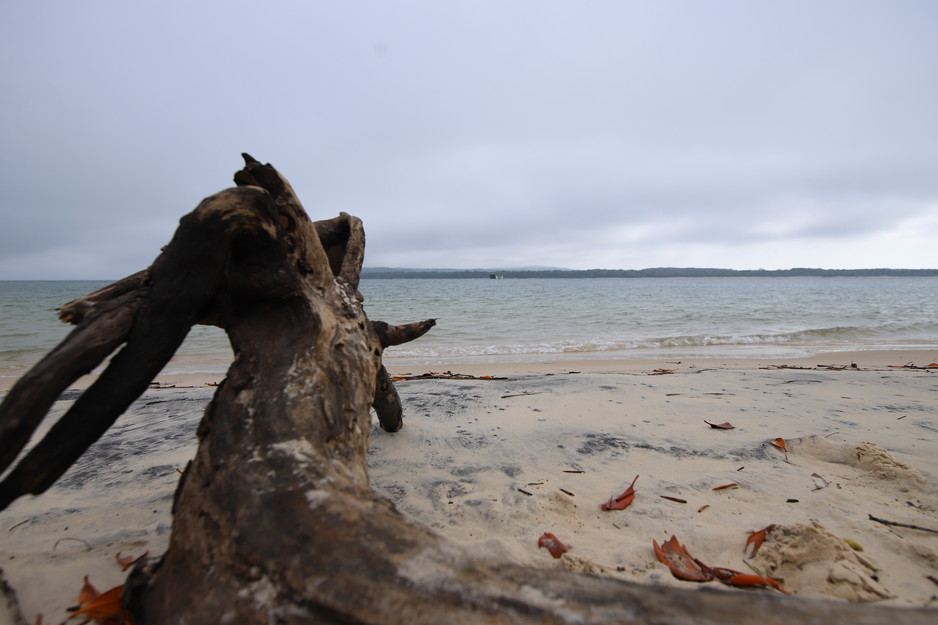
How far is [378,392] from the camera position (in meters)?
3.30

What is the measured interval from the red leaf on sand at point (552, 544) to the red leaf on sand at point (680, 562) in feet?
1.30

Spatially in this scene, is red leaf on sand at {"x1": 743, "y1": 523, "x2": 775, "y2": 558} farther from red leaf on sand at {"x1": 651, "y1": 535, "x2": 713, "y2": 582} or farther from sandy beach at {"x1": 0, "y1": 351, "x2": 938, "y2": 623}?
red leaf on sand at {"x1": 651, "y1": 535, "x2": 713, "y2": 582}

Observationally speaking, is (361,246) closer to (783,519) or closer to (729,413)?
(783,519)

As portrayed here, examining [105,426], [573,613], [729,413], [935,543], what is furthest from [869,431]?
[105,426]

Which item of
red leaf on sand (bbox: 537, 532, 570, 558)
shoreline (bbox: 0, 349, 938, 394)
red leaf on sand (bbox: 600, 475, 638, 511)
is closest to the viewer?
red leaf on sand (bbox: 537, 532, 570, 558)

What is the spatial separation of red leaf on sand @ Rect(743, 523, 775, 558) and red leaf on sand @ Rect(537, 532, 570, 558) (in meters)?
0.78

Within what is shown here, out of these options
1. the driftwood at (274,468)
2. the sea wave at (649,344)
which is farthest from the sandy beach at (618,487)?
the sea wave at (649,344)

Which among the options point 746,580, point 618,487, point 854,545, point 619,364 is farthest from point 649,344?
point 746,580

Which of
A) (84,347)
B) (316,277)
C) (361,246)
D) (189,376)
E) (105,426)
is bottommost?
(189,376)

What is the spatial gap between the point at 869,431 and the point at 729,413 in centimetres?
96

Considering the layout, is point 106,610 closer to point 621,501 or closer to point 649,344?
point 621,501

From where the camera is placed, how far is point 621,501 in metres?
2.46

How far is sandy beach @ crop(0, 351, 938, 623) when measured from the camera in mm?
1867

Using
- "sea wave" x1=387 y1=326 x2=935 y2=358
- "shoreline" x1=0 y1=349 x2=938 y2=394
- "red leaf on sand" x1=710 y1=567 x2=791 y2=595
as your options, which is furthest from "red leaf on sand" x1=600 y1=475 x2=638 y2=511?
"sea wave" x1=387 y1=326 x2=935 y2=358
